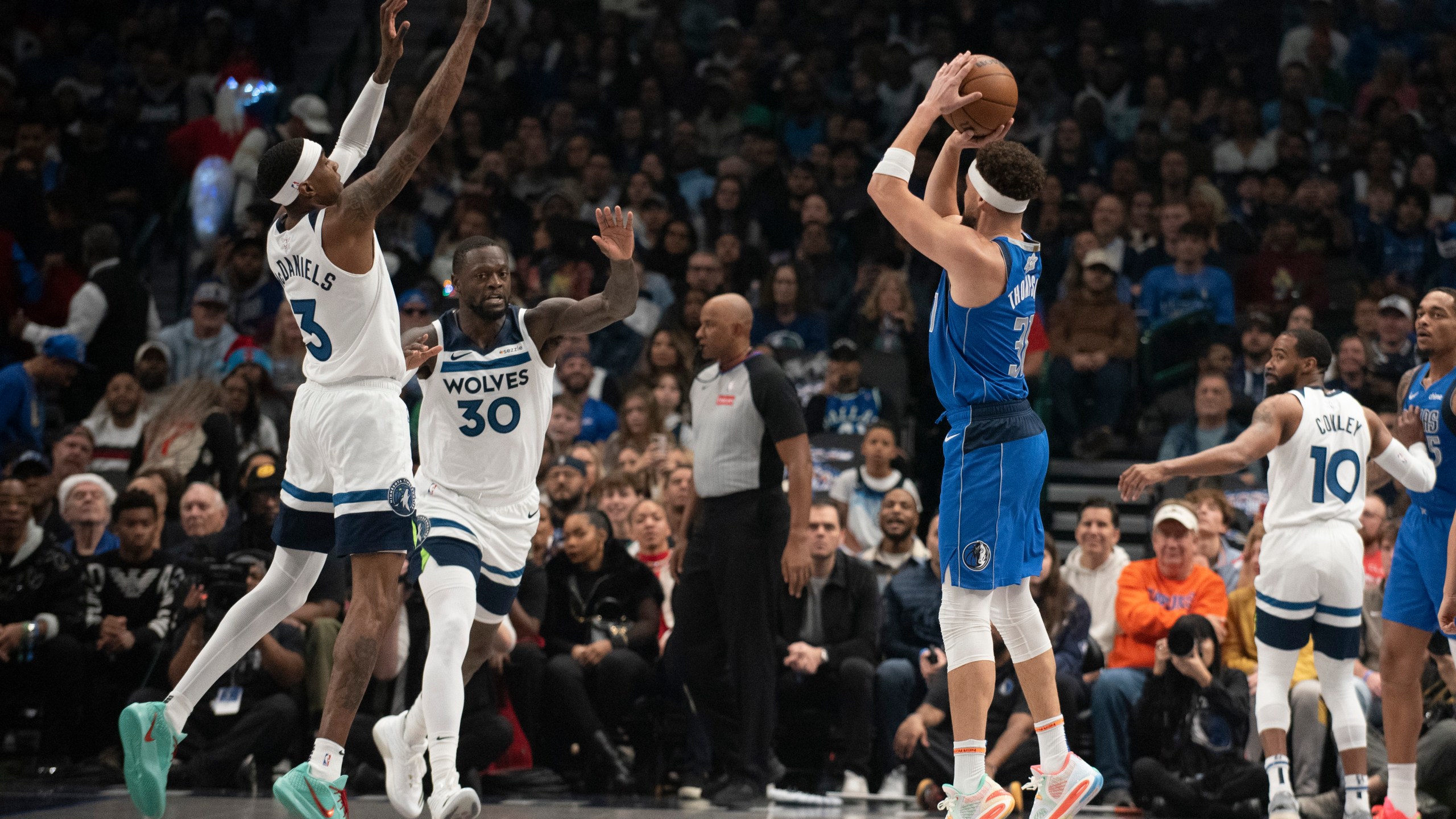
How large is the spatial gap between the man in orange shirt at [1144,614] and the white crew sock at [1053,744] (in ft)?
8.18

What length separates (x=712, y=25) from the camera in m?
17.2

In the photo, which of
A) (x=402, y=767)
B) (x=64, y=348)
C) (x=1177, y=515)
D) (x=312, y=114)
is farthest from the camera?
(x=312, y=114)

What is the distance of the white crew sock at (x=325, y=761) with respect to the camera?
5.69 m

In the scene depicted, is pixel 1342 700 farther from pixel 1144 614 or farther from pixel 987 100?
pixel 987 100

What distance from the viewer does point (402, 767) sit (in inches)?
245

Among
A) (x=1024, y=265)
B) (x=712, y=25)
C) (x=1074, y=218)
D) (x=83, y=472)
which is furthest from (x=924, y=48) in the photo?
(x=1024, y=265)

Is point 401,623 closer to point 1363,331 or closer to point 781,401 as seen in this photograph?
point 781,401

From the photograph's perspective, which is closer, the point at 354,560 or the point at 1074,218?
the point at 354,560

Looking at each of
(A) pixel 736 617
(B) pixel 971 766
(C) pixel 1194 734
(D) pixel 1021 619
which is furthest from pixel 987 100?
(C) pixel 1194 734

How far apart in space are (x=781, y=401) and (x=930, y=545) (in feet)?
6.29

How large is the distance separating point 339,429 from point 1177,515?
498 cm

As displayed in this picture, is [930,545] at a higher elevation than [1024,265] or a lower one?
lower

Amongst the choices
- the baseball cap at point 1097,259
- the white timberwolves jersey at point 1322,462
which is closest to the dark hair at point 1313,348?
the white timberwolves jersey at point 1322,462

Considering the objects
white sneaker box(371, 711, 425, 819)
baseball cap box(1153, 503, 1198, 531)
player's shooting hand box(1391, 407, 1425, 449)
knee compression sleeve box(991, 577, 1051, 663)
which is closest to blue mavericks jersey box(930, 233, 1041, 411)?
knee compression sleeve box(991, 577, 1051, 663)
